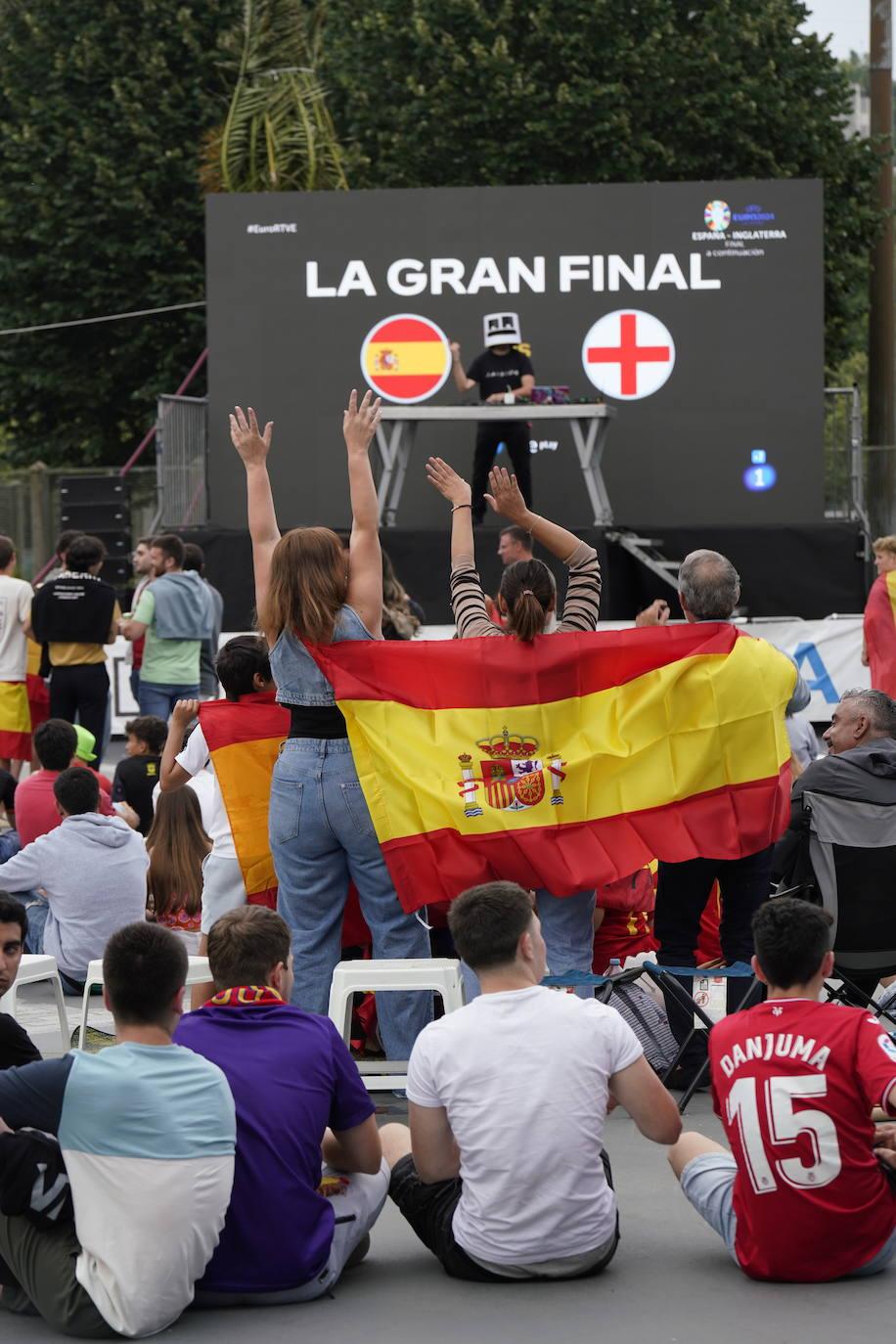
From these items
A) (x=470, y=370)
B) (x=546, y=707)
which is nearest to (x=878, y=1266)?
(x=546, y=707)

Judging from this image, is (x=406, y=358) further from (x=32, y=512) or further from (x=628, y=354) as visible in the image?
(x=32, y=512)

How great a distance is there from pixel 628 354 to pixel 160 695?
707 cm

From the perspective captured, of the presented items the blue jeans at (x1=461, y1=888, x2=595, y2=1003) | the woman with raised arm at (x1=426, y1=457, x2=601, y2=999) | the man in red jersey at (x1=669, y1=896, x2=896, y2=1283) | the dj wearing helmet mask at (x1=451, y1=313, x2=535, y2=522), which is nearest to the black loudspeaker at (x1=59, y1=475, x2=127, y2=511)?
the dj wearing helmet mask at (x1=451, y1=313, x2=535, y2=522)

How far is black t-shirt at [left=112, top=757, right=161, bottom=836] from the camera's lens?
9242 mm

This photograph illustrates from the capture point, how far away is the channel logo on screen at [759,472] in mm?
17594

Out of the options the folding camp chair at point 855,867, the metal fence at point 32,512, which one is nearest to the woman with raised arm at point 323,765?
the folding camp chair at point 855,867

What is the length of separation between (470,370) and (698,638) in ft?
31.8

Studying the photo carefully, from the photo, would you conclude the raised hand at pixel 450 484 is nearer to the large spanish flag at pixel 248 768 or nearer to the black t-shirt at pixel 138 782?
the large spanish flag at pixel 248 768

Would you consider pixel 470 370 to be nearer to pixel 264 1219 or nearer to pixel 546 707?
pixel 546 707

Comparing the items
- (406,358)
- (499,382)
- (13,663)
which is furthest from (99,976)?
(406,358)

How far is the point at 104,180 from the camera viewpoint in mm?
25609

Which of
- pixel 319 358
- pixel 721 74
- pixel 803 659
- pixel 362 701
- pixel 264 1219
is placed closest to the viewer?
pixel 264 1219

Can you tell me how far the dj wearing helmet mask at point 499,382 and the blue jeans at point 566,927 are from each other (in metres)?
9.55

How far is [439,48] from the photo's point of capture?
25.2m
